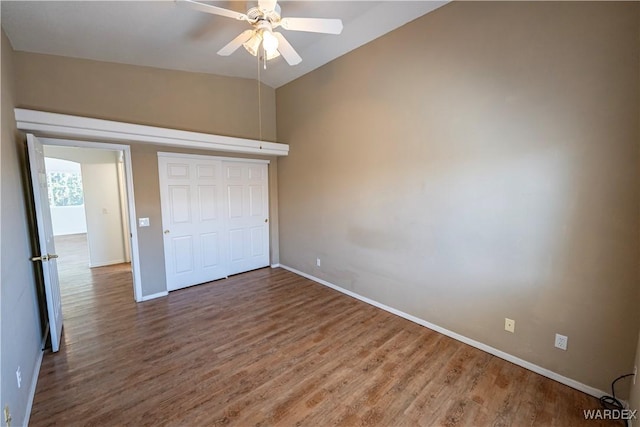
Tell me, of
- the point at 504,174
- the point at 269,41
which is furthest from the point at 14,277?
the point at 504,174

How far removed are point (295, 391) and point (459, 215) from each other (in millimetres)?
2204

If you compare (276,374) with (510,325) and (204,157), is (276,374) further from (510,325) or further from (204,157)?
(204,157)

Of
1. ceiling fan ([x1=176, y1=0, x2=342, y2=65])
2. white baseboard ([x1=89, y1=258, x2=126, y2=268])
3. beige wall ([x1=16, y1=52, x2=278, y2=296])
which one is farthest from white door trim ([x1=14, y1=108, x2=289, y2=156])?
white baseboard ([x1=89, y1=258, x2=126, y2=268])

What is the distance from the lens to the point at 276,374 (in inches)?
87.3

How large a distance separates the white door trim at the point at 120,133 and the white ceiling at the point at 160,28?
755mm

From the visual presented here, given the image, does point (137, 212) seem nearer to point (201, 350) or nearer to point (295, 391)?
point (201, 350)

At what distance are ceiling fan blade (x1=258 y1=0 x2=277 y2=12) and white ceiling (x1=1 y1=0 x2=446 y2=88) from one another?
0.74 m

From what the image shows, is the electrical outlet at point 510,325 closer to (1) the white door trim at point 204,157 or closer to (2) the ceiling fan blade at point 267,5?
(2) the ceiling fan blade at point 267,5

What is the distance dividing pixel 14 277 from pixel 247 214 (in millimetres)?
3034

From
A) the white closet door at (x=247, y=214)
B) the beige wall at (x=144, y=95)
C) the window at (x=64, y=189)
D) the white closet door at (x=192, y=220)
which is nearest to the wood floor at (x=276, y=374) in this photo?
the white closet door at (x=192, y=220)

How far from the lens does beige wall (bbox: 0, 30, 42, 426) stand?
5.08 feet

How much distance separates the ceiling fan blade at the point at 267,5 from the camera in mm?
1890

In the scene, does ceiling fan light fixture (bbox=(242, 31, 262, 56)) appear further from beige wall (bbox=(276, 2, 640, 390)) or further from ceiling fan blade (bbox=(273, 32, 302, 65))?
Answer: beige wall (bbox=(276, 2, 640, 390))

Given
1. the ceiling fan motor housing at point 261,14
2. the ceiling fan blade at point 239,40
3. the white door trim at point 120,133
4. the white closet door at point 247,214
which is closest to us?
the ceiling fan motor housing at point 261,14
